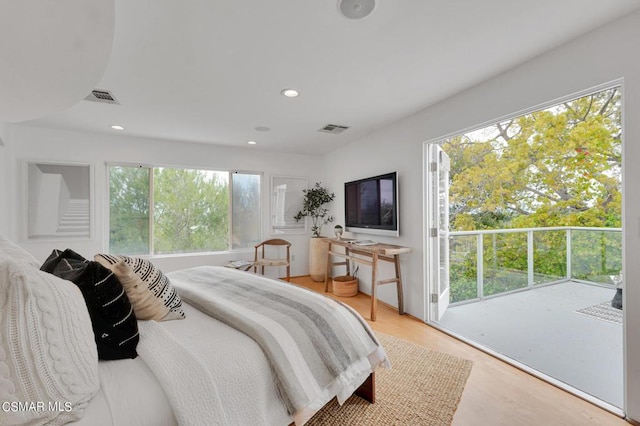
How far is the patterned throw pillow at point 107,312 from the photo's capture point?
3.46ft

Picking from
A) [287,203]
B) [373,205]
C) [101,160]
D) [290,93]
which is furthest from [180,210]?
[373,205]

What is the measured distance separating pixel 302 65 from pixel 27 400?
7.22 feet

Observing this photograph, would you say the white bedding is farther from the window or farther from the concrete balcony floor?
the window

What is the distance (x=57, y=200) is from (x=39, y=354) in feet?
12.5

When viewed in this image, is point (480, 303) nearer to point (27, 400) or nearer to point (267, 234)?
point (267, 234)

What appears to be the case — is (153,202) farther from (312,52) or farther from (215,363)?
(215,363)

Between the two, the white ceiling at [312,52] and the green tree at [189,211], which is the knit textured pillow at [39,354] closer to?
the white ceiling at [312,52]

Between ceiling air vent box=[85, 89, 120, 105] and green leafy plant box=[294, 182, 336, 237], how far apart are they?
3009 mm

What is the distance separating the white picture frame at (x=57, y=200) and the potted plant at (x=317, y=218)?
301 centimetres

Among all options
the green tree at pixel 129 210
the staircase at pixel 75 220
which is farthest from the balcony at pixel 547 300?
the staircase at pixel 75 220

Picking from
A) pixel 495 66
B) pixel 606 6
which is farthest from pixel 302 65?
pixel 606 6

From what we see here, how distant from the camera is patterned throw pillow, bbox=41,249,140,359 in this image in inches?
41.5

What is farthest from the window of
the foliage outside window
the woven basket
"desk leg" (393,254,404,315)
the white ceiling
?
the foliage outside window

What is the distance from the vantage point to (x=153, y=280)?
4.76ft
